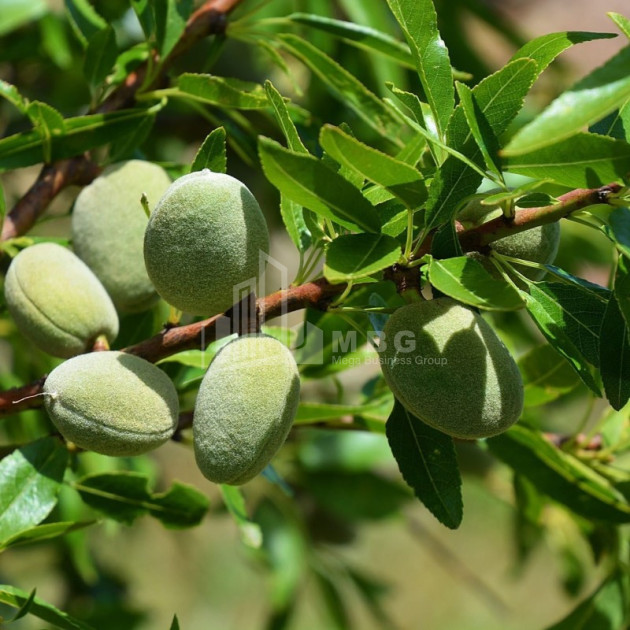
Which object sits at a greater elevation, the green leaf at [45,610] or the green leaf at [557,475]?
the green leaf at [45,610]

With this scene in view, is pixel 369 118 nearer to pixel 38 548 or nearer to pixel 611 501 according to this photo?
pixel 611 501

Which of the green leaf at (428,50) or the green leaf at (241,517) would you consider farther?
the green leaf at (241,517)

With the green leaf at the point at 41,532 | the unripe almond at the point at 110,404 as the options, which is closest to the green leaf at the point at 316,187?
the unripe almond at the point at 110,404

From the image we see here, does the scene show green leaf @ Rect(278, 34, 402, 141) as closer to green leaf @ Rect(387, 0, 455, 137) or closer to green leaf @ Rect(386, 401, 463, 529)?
green leaf @ Rect(387, 0, 455, 137)

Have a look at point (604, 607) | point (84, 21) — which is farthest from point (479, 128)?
point (604, 607)

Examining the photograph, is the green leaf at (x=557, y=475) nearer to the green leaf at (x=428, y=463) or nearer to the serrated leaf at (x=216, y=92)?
the green leaf at (x=428, y=463)

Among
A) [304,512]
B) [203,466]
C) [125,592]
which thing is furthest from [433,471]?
[125,592]
